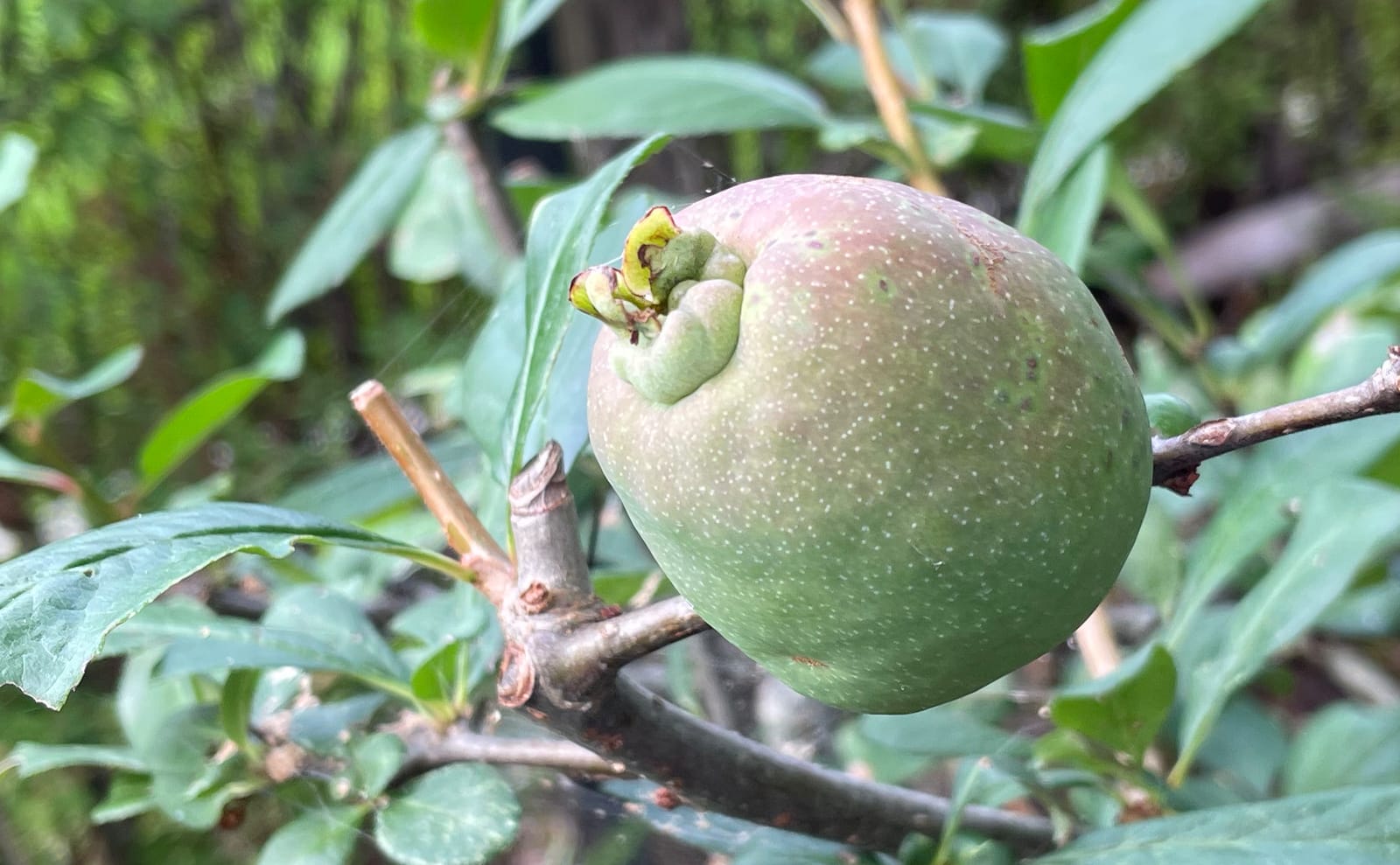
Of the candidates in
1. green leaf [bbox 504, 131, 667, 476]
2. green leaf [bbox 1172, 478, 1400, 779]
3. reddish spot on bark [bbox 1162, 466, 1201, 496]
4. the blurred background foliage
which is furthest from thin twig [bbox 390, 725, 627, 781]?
the blurred background foliage

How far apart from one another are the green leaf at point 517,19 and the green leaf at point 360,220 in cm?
12

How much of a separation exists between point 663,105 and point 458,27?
0.62ft

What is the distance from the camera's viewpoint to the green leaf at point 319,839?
1.62 ft

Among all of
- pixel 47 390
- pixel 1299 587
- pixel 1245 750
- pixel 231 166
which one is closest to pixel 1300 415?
pixel 1299 587

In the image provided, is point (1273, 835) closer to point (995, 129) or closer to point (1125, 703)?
point (1125, 703)

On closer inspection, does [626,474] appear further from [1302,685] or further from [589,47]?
[1302,685]

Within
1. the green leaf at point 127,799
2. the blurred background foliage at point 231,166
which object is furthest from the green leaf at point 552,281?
the blurred background foliage at point 231,166

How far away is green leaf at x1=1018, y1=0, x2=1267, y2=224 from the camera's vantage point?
2.01 ft

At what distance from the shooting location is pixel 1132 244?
99 centimetres

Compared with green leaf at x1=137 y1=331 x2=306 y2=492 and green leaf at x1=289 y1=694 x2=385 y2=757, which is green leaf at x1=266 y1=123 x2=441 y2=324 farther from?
green leaf at x1=289 y1=694 x2=385 y2=757

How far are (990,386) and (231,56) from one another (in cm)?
181

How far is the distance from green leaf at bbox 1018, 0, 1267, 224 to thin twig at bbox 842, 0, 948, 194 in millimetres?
136

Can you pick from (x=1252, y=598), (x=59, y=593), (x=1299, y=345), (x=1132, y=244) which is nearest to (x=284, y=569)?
(x=59, y=593)

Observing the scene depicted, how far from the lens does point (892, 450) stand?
270 mm
